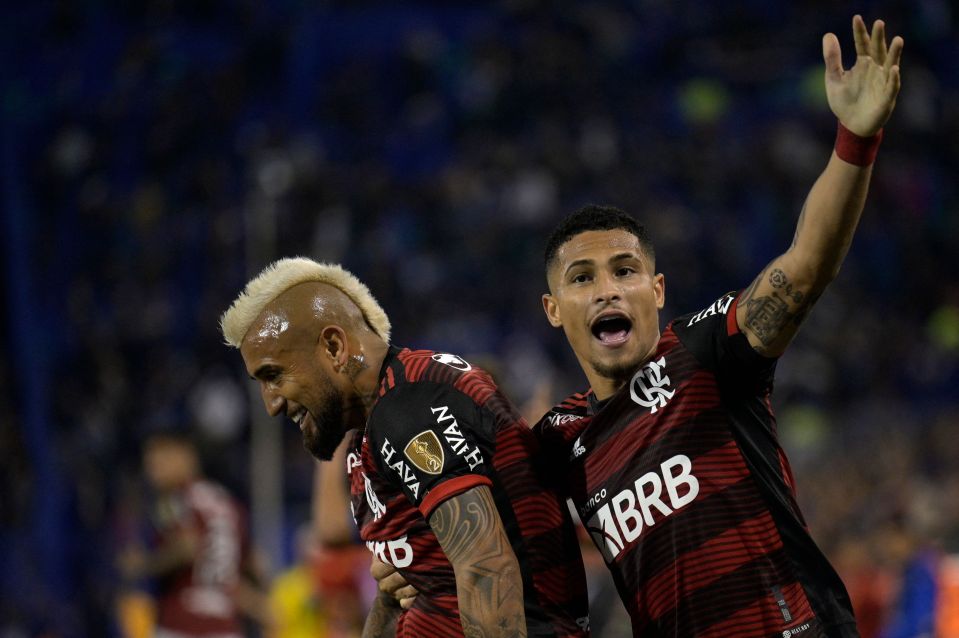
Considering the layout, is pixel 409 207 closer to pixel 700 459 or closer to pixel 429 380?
pixel 429 380

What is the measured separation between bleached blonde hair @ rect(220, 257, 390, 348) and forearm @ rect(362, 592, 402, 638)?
88 centimetres

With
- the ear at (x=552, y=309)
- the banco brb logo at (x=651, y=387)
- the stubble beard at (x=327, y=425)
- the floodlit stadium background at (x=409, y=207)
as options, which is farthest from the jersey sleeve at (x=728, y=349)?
the floodlit stadium background at (x=409, y=207)

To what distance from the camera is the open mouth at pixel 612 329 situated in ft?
10.8

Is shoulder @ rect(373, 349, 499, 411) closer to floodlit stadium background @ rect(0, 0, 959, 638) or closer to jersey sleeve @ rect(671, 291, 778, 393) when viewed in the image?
jersey sleeve @ rect(671, 291, 778, 393)

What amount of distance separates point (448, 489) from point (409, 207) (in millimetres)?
11957

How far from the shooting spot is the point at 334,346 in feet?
10.9

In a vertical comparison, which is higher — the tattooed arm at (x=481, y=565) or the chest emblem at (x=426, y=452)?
the chest emblem at (x=426, y=452)

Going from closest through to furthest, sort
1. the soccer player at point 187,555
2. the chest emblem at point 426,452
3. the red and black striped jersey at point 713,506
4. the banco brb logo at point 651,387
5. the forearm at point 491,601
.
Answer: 1. the forearm at point 491,601
2. the chest emblem at point 426,452
3. the red and black striped jersey at point 713,506
4. the banco brb logo at point 651,387
5. the soccer player at point 187,555

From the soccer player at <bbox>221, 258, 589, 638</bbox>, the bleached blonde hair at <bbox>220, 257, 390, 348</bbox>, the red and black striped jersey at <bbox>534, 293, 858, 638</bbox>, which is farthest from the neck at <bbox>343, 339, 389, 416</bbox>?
the red and black striped jersey at <bbox>534, 293, 858, 638</bbox>

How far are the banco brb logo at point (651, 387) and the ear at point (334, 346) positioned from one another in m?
0.80

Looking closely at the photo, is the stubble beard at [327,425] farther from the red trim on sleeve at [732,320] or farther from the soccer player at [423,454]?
the red trim on sleeve at [732,320]

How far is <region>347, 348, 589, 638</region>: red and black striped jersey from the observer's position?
294 cm

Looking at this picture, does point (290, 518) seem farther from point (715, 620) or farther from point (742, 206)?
point (715, 620)

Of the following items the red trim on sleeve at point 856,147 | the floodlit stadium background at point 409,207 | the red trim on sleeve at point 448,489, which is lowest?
the red trim on sleeve at point 448,489
